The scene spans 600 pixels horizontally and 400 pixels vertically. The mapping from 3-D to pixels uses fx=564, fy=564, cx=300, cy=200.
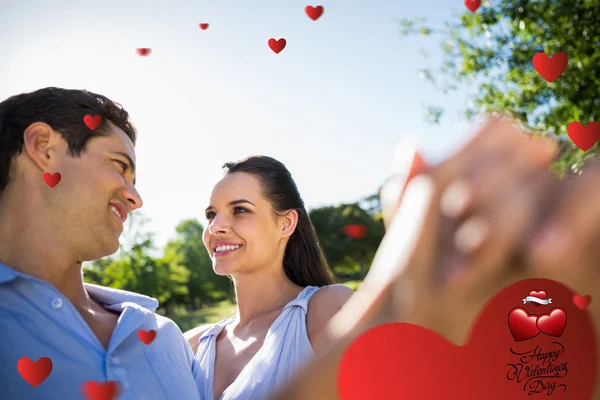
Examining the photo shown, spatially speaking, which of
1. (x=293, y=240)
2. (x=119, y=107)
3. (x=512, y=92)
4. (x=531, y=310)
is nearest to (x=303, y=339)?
(x=293, y=240)

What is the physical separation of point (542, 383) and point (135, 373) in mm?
2172

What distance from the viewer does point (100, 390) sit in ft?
7.49

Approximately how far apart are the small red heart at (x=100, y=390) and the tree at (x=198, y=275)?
4627 cm

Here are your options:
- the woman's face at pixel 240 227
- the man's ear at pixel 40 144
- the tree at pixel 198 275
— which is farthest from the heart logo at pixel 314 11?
the tree at pixel 198 275

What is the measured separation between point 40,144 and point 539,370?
7.99 ft

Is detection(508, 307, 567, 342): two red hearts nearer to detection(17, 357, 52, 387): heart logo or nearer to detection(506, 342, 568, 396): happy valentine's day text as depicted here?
detection(506, 342, 568, 396): happy valentine's day text

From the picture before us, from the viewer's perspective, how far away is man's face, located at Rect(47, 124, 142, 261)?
2.51m

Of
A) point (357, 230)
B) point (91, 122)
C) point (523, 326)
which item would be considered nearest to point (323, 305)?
point (91, 122)

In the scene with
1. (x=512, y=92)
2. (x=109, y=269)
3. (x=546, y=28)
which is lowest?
(x=109, y=269)

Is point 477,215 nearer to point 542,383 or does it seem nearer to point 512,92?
point 542,383

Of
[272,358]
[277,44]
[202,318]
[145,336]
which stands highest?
[277,44]

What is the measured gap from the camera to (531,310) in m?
0.74

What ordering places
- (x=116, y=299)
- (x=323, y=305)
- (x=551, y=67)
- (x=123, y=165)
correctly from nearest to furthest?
(x=123, y=165), (x=116, y=299), (x=323, y=305), (x=551, y=67)

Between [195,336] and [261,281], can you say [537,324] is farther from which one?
[195,336]
